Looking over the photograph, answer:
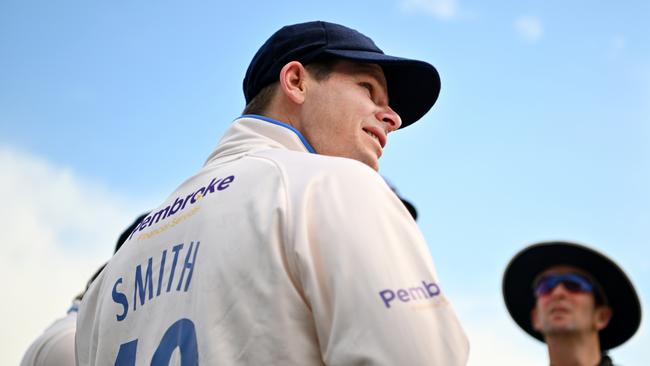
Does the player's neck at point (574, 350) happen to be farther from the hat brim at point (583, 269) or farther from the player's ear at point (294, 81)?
the player's ear at point (294, 81)

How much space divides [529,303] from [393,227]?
4493 millimetres

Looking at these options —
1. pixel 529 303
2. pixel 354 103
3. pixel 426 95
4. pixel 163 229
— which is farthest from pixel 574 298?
pixel 163 229

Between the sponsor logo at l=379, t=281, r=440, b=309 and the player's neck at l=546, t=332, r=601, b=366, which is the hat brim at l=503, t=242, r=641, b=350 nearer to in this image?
the player's neck at l=546, t=332, r=601, b=366

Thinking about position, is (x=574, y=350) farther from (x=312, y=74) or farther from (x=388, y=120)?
(x=312, y=74)

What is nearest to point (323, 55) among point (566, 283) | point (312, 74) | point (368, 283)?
point (312, 74)

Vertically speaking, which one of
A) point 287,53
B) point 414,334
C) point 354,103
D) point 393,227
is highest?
point 287,53

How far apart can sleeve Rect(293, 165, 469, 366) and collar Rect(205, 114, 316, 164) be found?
0.50 m

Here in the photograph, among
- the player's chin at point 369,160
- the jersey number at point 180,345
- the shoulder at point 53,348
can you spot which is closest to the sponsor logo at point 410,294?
the jersey number at point 180,345

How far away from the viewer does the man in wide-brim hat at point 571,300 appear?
5.94 metres

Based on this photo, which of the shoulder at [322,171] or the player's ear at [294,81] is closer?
the shoulder at [322,171]

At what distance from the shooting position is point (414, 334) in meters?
2.11

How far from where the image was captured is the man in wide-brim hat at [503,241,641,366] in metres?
5.94

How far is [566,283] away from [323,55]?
147 inches

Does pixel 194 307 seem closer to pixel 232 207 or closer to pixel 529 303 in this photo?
pixel 232 207
